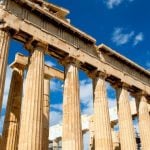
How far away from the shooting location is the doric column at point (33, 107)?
17145 mm

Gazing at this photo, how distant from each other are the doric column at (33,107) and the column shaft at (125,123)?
8.36 meters

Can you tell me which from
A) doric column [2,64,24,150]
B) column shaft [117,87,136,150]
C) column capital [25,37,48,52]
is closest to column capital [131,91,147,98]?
column shaft [117,87,136,150]

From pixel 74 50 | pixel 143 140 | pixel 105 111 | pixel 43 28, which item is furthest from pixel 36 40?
pixel 143 140

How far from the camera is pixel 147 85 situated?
28984mm

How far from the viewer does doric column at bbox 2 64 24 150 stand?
20498 mm

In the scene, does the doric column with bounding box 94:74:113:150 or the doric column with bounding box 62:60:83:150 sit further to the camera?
the doric column with bounding box 94:74:113:150

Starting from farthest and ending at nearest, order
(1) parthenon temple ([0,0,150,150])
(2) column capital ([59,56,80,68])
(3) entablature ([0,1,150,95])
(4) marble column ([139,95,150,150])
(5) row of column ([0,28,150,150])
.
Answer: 1. (4) marble column ([139,95,150,150])
2. (2) column capital ([59,56,80,68])
3. (3) entablature ([0,1,150,95])
4. (1) parthenon temple ([0,0,150,150])
5. (5) row of column ([0,28,150,150])

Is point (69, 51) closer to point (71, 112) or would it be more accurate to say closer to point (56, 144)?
point (71, 112)

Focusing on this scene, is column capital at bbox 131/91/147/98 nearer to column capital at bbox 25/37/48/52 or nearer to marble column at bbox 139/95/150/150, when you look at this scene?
marble column at bbox 139/95/150/150

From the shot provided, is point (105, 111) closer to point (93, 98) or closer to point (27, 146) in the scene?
point (93, 98)

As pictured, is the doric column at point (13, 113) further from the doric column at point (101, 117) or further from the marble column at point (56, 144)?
the marble column at point (56, 144)

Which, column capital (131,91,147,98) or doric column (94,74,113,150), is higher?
column capital (131,91,147,98)

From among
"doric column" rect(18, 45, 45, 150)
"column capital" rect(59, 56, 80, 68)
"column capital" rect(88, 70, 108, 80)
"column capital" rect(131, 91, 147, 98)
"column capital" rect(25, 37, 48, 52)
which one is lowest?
"doric column" rect(18, 45, 45, 150)

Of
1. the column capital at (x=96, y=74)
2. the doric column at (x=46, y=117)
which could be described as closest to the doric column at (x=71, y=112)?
the column capital at (x=96, y=74)
